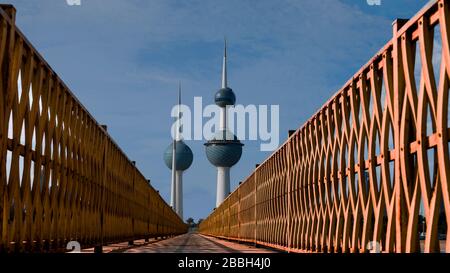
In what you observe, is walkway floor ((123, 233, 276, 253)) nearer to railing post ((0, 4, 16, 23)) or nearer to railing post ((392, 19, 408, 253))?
railing post ((392, 19, 408, 253))

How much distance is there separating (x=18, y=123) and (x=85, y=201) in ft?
32.1

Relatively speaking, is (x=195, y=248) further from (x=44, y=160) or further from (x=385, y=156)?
(x=385, y=156)

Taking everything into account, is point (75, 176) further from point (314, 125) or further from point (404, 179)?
point (404, 179)

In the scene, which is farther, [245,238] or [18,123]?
[245,238]

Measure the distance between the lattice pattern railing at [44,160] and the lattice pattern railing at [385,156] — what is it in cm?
689

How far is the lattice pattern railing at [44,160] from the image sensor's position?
40.3 feet

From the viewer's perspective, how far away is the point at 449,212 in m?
9.34

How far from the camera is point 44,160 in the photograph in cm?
1532

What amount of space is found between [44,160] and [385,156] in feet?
25.7

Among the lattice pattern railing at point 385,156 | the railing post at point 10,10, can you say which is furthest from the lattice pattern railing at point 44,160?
the lattice pattern railing at point 385,156

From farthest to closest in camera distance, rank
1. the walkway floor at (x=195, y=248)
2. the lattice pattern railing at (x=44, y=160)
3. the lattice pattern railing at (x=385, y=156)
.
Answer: the walkway floor at (x=195, y=248) < the lattice pattern railing at (x=44, y=160) < the lattice pattern railing at (x=385, y=156)

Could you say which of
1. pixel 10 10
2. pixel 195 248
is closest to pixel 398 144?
pixel 10 10

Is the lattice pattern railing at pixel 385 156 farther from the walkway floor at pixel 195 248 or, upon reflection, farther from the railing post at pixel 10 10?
the walkway floor at pixel 195 248
